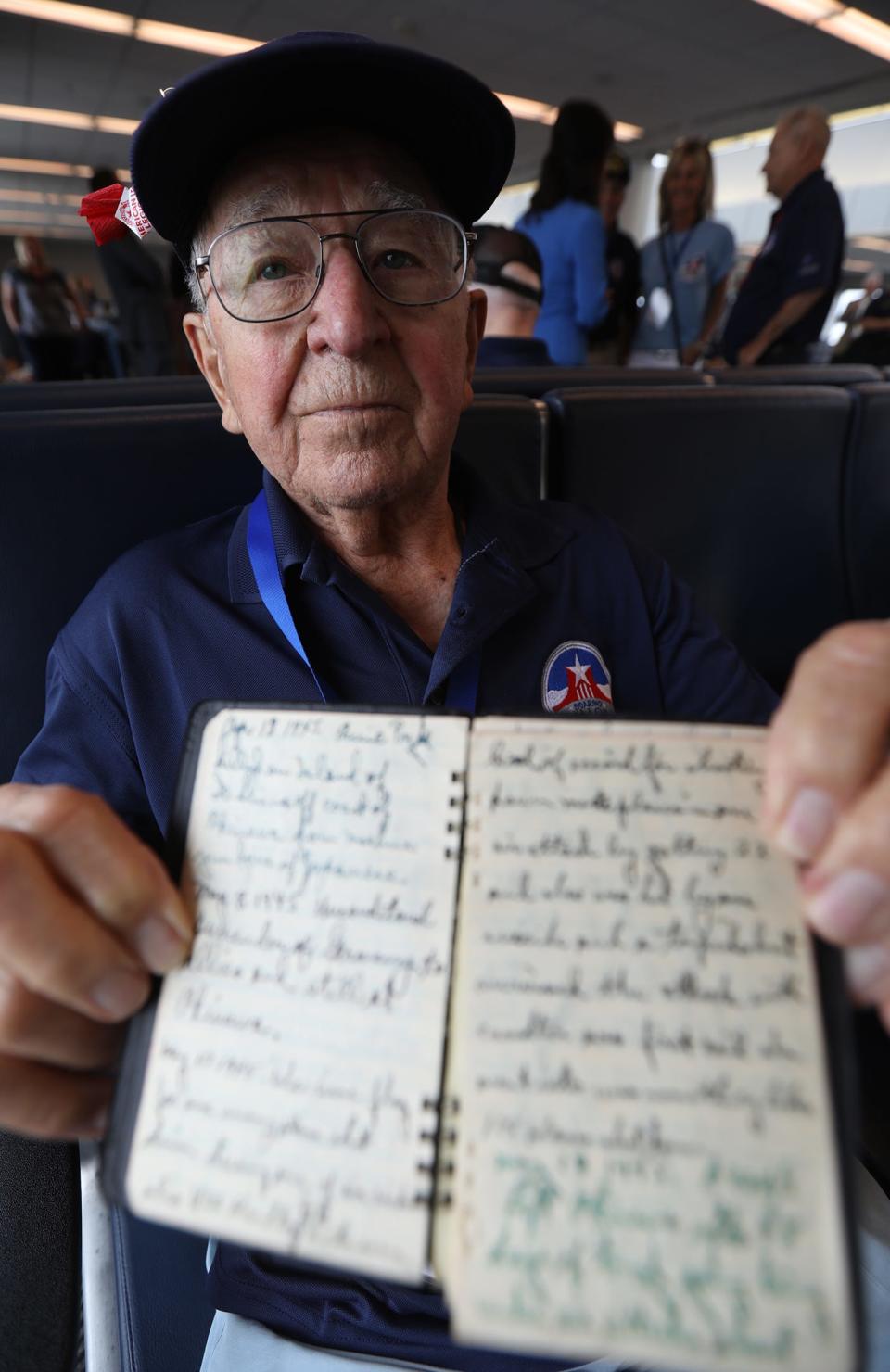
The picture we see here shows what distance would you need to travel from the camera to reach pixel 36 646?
35.0 inches

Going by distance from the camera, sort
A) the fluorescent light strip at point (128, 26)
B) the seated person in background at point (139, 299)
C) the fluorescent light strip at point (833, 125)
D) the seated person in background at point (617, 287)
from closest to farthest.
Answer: the seated person in background at point (617, 287)
the seated person in background at point (139, 299)
the fluorescent light strip at point (128, 26)
the fluorescent light strip at point (833, 125)

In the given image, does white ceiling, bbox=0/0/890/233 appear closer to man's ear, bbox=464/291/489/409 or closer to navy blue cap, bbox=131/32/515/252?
man's ear, bbox=464/291/489/409

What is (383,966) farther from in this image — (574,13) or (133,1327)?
(574,13)

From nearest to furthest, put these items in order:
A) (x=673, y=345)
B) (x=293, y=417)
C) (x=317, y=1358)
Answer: (x=317, y=1358) → (x=293, y=417) → (x=673, y=345)

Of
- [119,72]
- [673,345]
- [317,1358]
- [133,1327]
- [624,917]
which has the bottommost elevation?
[133,1327]

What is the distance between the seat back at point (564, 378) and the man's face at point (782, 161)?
180 cm

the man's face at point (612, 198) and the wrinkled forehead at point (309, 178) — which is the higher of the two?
the man's face at point (612, 198)

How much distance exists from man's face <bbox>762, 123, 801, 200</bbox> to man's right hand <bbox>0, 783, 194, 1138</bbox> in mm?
3293

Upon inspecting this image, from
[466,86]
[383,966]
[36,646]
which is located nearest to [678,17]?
[466,86]

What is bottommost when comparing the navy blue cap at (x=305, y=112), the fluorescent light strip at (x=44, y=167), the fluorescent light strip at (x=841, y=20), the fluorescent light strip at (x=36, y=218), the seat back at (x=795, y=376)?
the seat back at (x=795, y=376)

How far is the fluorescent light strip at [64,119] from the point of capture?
25.2ft

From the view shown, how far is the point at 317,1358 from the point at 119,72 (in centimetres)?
874

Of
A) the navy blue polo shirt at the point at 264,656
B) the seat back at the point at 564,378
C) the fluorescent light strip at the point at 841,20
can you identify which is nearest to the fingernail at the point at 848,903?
the navy blue polo shirt at the point at 264,656

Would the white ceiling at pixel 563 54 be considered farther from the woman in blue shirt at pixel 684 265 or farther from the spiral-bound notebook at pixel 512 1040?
the spiral-bound notebook at pixel 512 1040
